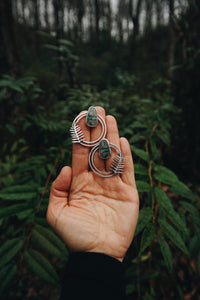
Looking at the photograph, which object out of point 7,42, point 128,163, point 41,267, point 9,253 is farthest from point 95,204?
Result: point 7,42

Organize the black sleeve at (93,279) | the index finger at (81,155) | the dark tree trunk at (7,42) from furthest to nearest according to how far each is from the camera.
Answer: the dark tree trunk at (7,42), the index finger at (81,155), the black sleeve at (93,279)

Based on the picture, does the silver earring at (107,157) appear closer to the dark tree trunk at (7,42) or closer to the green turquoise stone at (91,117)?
the green turquoise stone at (91,117)

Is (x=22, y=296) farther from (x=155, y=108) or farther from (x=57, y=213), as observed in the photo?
(x=155, y=108)

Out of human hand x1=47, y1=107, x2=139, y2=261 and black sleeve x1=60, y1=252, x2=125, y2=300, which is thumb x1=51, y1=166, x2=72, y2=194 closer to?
human hand x1=47, y1=107, x2=139, y2=261

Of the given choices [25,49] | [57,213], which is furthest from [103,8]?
[57,213]

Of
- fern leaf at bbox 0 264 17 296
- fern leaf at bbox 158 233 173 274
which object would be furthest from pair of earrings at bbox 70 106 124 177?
fern leaf at bbox 0 264 17 296

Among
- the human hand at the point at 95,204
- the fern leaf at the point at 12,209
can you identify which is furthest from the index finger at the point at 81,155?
the fern leaf at the point at 12,209

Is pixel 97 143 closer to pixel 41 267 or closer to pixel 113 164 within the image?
pixel 113 164
